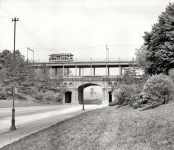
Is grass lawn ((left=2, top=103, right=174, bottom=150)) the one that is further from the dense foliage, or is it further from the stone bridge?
the stone bridge

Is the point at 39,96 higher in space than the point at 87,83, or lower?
lower

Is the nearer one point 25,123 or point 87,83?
point 25,123

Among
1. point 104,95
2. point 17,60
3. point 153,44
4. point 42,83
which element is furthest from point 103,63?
point 153,44

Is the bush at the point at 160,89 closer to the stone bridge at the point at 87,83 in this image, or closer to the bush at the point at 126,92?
the bush at the point at 126,92

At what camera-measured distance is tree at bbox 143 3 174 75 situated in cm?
2758

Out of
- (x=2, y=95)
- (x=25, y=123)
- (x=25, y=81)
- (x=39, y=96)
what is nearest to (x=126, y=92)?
(x=25, y=123)

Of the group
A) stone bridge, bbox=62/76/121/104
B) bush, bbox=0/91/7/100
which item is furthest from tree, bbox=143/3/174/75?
stone bridge, bbox=62/76/121/104

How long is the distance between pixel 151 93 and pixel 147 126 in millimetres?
9683

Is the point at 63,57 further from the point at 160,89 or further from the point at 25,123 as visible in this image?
the point at 160,89

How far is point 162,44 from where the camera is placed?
29.5m

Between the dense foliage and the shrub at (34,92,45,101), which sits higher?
the dense foliage

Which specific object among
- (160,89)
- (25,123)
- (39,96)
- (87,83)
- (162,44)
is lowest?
(25,123)

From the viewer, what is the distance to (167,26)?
93.2 feet

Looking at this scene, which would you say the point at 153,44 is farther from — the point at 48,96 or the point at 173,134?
the point at 48,96
